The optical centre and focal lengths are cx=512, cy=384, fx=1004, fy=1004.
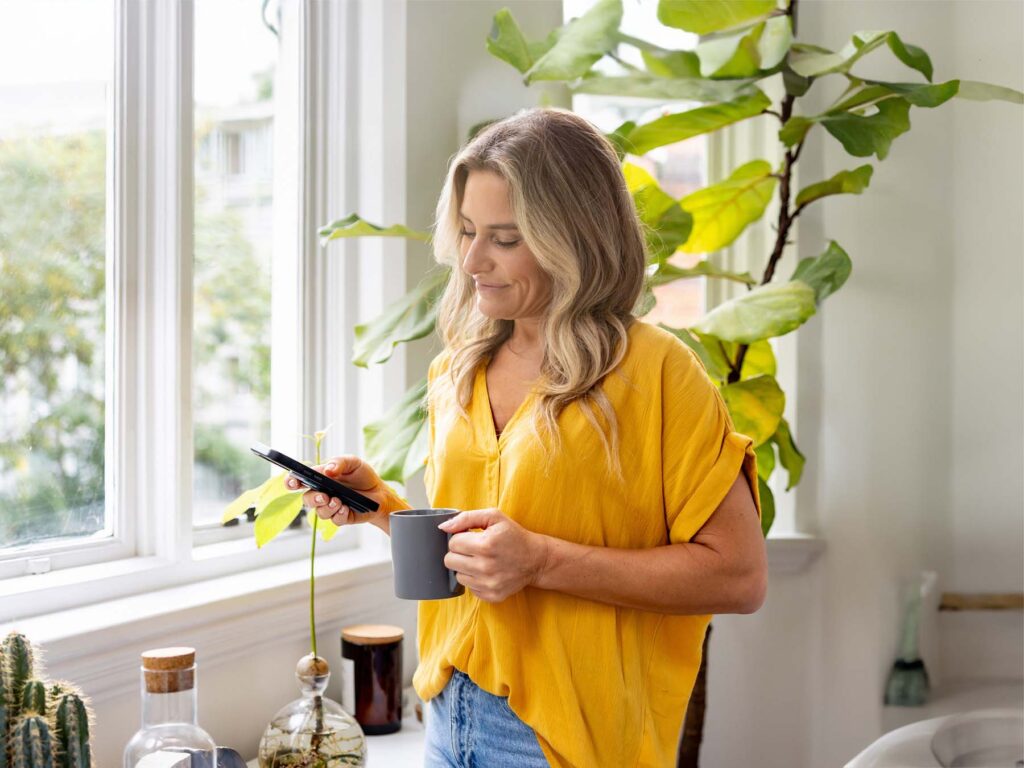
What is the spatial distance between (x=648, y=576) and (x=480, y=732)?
0.27 meters

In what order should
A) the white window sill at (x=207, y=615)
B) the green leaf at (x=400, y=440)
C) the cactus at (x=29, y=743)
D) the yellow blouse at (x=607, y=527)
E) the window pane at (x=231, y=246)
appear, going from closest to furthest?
the cactus at (x=29, y=743), the yellow blouse at (x=607, y=527), the white window sill at (x=207, y=615), the green leaf at (x=400, y=440), the window pane at (x=231, y=246)

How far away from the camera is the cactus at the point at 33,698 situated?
102 cm

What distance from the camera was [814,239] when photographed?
7.77ft

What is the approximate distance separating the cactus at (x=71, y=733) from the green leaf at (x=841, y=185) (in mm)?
1618

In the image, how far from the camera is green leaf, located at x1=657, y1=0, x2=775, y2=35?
1.85 metres

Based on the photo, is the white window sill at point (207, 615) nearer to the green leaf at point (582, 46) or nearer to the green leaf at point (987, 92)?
the green leaf at point (582, 46)

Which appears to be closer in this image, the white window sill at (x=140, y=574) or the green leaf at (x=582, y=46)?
the white window sill at (x=140, y=574)

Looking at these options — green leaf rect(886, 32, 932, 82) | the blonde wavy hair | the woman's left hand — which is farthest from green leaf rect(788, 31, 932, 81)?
the woman's left hand

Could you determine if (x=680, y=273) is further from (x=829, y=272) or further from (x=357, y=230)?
(x=357, y=230)

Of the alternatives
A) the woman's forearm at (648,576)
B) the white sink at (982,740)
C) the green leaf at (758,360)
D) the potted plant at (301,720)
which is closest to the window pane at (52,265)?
the potted plant at (301,720)

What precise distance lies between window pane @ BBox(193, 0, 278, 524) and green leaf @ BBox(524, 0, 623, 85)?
1.79 feet

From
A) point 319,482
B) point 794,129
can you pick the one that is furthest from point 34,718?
point 794,129

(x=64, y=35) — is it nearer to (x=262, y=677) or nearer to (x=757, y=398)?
(x=262, y=677)

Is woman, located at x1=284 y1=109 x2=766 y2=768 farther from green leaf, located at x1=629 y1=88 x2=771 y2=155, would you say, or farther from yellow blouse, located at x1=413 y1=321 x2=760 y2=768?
green leaf, located at x1=629 y1=88 x2=771 y2=155
